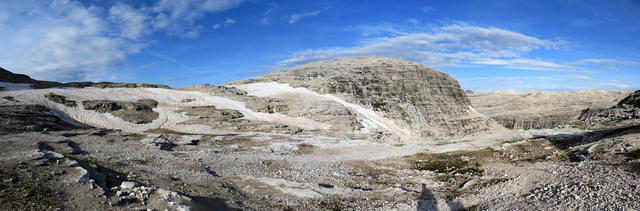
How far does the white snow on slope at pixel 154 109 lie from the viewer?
125 feet

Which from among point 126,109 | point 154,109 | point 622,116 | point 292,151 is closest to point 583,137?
point 622,116

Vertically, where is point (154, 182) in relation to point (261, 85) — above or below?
below

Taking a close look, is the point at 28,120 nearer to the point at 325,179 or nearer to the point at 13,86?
the point at 13,86

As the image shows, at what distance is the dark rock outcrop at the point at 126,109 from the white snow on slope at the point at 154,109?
0.73 meters

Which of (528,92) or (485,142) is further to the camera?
(528,92)

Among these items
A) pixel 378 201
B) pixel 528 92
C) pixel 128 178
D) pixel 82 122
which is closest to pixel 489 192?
pixel 378 201

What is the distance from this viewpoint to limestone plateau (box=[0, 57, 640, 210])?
11.7 metres

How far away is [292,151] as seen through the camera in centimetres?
2969

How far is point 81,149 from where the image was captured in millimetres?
20875

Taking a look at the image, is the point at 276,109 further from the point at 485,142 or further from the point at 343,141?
the point at 485,142

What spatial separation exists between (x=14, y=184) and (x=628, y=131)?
3228cm

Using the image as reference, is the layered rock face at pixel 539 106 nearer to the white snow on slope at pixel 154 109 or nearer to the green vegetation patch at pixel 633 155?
the white snow on slope at pixel 154 109

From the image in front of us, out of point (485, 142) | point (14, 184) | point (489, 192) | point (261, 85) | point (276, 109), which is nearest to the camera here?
point (14, 184)

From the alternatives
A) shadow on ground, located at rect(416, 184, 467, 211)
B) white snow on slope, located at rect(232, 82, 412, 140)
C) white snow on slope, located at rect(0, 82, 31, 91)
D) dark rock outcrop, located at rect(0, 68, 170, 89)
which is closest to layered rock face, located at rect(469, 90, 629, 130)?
white snow on slope, located at rect(232, 82, 412, 140)
